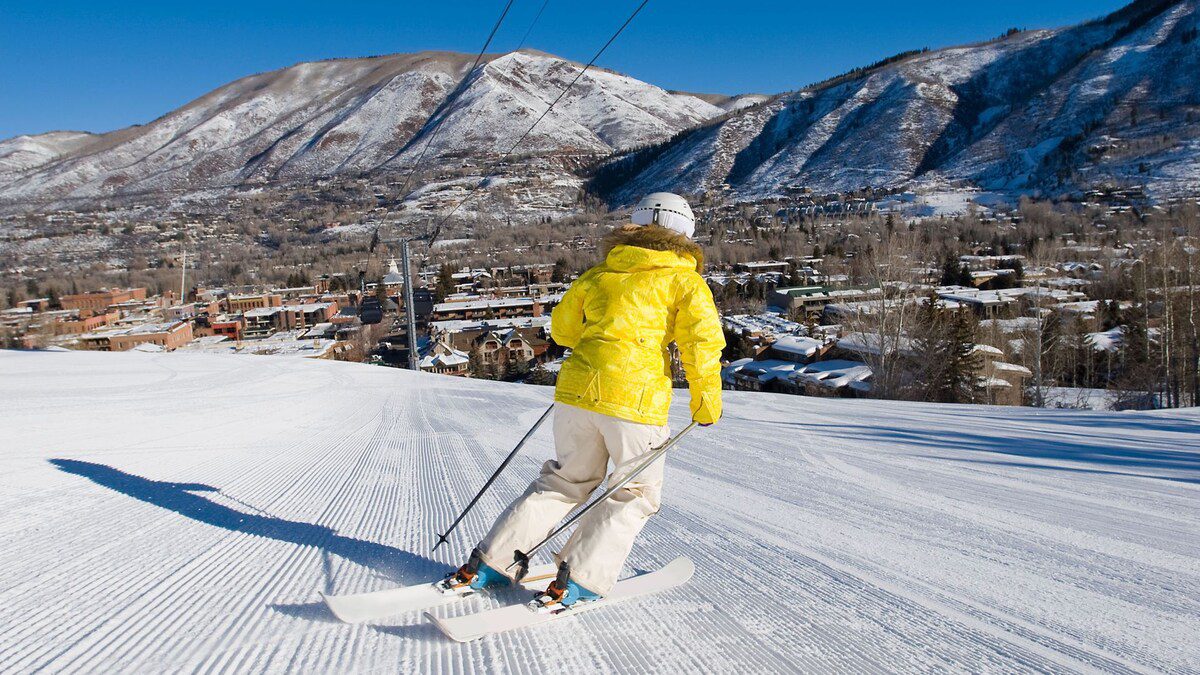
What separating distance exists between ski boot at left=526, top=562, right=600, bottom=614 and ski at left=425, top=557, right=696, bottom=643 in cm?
1

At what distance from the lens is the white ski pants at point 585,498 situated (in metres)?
1.76

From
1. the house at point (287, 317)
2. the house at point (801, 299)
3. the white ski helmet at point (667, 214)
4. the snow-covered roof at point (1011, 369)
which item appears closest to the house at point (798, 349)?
the snow-covered roof at point (1011, 369)

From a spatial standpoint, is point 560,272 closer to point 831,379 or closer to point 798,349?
point 798,349

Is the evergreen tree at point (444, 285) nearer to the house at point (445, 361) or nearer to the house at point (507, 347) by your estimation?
the house at point (507, 347)

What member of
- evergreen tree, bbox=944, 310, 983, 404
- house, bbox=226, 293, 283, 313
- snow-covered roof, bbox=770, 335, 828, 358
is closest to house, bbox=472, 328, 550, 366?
snow-covered roof, bbox=770, 335, 828, 358

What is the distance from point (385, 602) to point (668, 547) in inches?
40.9

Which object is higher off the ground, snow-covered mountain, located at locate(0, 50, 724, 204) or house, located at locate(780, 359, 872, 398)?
snow-covered mountain, located at locate(0, 50, 724, 204)

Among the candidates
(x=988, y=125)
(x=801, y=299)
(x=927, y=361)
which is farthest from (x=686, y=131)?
(x=927, y=361)

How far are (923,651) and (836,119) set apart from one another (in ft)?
366

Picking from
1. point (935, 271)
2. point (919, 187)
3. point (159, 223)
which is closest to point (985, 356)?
point (935, 271)

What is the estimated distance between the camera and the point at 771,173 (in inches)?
3770

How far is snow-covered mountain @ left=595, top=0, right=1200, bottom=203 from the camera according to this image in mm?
67312

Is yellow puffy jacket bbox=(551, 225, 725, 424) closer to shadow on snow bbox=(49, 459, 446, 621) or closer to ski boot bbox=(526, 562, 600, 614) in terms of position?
ski boot bbox=(526, 562, 600, 614)

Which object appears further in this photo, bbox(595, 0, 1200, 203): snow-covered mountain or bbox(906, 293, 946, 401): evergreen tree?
bbox(595, 0, 1200, 203): snow-covered mountain
